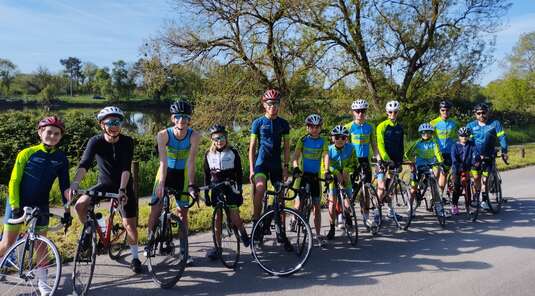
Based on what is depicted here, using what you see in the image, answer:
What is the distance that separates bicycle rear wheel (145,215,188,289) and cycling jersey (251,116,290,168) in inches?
61.1

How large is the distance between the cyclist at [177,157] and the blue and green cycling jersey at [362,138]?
2.93m

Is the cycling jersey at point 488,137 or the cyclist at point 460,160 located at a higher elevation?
the cycling jersey at point 488,137

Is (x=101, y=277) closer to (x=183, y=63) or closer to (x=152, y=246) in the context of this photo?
(x=152, y=246)

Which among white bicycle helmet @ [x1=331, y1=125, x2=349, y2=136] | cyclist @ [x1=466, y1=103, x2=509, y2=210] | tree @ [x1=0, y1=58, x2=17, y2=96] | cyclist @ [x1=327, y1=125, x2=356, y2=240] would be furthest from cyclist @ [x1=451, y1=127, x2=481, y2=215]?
tree @ [x1=0, y1=58, x2=17, y2=96]

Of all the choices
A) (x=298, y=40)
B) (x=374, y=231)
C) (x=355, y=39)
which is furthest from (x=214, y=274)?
(x=355, y=39)

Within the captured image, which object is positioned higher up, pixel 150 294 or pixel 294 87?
pixel 294 87

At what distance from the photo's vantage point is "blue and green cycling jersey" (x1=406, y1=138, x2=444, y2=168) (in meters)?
7.51

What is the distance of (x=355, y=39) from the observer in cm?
1845

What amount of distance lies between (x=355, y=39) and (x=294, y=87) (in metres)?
3.44

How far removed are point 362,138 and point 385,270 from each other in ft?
8.39

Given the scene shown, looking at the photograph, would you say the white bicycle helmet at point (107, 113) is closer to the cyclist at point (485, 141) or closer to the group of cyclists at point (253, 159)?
the group of cyclists at point (253, 159)

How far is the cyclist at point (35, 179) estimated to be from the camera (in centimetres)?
420

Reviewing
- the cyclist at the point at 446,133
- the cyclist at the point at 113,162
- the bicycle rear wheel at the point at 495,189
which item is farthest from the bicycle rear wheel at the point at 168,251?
the bicycle rear wheel at the point at 495,189

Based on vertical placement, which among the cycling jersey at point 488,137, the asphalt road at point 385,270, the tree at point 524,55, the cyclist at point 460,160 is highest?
the tree at point 524,55
